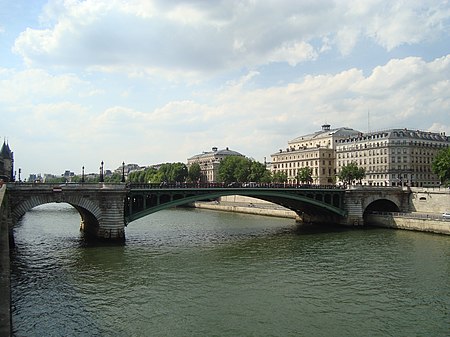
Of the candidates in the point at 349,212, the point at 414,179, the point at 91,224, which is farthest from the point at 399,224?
the point at 414,179

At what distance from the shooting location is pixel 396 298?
88.9ft

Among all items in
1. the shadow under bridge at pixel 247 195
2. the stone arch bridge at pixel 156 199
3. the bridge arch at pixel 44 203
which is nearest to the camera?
the bridge arch at pixel 44 203

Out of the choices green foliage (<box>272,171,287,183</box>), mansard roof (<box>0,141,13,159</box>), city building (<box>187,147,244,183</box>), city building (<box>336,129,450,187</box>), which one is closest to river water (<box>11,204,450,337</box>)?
city building (<box>336,129,450,187</box>)

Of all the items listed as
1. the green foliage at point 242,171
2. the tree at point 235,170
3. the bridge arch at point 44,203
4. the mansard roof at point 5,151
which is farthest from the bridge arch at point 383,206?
the mansard roof at point 5,151

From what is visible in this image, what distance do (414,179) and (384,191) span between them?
1970 inches

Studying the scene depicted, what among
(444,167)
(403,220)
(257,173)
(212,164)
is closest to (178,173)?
(212,164)

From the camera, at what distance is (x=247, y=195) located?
58.6 metres

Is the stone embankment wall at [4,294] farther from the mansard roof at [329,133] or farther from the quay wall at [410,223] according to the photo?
the mansard roof at [329,133]

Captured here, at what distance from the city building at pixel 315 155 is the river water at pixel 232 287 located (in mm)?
80297

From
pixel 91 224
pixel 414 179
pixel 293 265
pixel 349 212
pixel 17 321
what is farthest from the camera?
pixel 414 179

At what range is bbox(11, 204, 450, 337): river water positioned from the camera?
22250 millimetres

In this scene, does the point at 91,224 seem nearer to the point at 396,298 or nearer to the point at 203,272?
the point at 203,272

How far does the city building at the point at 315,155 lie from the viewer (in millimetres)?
130250

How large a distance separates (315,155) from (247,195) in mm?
76258
